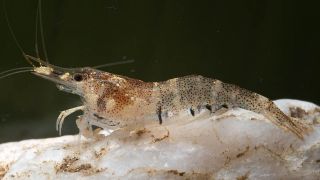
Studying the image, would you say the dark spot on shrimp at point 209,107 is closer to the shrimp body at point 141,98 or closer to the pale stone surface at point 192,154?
the shrimp body at point 141,98

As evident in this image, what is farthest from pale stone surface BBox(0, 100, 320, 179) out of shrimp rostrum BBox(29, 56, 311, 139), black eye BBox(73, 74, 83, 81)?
black eye BBox(73, 74, 83, 81)

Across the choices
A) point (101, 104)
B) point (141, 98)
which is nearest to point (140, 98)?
point (141, 98)

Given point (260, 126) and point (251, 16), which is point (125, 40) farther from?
point (260, 126)

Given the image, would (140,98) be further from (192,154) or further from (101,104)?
(192,154)

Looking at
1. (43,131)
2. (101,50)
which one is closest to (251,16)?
(101,50)

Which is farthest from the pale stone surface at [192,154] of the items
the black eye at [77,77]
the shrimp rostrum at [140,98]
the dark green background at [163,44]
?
the dark green background at [163,44]

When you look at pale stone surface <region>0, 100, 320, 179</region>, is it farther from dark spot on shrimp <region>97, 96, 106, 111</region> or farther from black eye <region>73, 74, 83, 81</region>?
black eye <region>73, 74, 83, 81</region>

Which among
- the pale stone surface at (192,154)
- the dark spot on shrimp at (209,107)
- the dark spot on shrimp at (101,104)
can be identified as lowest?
the pale stone surface at (192,154)
